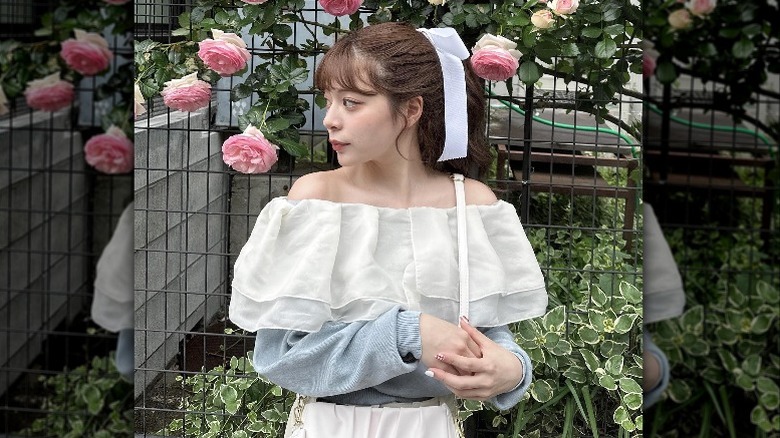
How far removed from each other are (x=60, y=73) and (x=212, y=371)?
5.10 feet

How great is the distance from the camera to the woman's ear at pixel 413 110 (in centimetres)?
149

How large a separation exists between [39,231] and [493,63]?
1.30 m

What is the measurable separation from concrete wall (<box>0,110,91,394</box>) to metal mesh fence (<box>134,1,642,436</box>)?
1.27 meters

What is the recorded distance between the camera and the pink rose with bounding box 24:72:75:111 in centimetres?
54

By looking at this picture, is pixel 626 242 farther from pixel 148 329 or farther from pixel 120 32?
pixel 120 32

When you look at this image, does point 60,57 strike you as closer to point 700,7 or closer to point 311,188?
point 700,7

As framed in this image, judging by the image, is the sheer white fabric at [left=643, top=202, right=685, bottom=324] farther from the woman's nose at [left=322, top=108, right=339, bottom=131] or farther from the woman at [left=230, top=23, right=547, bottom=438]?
the woman's nose at [left=322, top=108, right=339, bottom=131]

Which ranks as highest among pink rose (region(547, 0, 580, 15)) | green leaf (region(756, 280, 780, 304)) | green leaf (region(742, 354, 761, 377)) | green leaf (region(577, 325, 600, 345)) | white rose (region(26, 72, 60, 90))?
pink rose (region(547, 0, 580, 15))

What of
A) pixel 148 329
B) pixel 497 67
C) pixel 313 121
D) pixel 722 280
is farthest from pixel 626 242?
pixel 722 280

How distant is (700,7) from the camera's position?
49cm

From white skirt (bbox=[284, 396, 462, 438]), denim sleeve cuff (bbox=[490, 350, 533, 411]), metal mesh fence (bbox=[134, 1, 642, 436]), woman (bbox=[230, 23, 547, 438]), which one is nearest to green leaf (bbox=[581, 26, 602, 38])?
metal mesh fence (bbox=[134, 1, 642, 436])

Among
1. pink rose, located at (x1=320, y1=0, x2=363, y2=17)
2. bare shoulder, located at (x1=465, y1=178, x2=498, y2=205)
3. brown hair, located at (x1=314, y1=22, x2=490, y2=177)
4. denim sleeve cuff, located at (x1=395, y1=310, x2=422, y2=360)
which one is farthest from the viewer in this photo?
pink rose, located at (x1=320, y1=0, x2=363, y2=17)

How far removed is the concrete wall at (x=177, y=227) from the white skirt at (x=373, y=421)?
55cm

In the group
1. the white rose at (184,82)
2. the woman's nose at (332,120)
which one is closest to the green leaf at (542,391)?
the woman's nose at (332,120)
